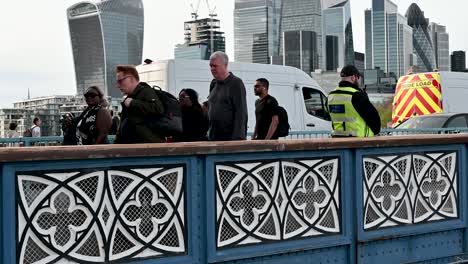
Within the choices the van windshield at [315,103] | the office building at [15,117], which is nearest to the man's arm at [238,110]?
the van windshield at [315,103]

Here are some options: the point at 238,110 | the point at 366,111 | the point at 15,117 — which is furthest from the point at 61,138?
the point at 15,117

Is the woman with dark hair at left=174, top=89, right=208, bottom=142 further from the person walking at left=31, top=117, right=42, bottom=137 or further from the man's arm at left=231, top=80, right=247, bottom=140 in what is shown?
the person walking at left=31, top=117, right=42, bottom=137

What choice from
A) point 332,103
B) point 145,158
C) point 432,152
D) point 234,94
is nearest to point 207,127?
point 234,94

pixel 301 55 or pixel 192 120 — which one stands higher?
pixel 301 55

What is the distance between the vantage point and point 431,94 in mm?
18281

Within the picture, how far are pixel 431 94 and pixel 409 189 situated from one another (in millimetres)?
13816

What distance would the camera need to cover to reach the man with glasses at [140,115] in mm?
5211

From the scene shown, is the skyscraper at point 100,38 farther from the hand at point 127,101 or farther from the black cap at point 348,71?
the hand at point 127,101

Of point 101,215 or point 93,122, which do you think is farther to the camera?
point 93,122

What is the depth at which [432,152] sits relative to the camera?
17.4 feet

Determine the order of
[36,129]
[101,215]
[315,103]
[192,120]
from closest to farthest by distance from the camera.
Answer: [101,215], [192,120], [315,103], [36,129]

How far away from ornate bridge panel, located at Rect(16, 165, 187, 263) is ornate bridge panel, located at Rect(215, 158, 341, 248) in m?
0.30

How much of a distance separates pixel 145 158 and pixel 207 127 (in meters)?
3.60

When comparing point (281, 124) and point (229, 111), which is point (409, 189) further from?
point (281, 124)
